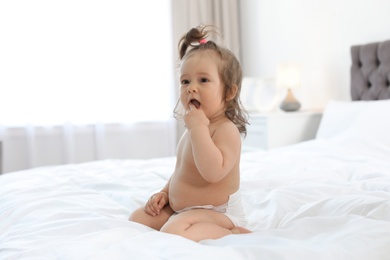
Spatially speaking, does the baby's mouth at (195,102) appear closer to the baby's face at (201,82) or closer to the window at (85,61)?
the baby's face at (201,82)

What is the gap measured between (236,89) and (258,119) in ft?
Result: 7.04

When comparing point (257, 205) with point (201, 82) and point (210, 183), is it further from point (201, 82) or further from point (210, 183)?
point (201, 82)

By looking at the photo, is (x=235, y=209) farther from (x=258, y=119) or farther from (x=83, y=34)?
(x=83, y=34)

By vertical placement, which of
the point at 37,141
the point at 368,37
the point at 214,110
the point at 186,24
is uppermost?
the point at 186,24

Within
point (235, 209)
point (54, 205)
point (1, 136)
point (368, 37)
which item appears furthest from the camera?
point (1, 136)

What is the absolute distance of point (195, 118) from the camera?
1.23 metres

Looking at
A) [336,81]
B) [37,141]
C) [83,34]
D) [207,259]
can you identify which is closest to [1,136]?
[37,141]

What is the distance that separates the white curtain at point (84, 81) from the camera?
394cm

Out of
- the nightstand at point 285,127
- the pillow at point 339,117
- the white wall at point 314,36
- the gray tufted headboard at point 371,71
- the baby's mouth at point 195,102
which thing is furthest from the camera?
the nightstand at point 285,127

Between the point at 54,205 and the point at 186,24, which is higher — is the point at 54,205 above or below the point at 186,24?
below

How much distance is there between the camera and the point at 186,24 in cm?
445

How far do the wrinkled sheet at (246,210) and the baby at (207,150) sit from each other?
101mm

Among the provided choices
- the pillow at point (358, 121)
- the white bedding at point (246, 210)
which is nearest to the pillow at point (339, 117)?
the pillow at point (358, 121)

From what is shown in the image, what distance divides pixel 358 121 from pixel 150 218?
165 centimetres
